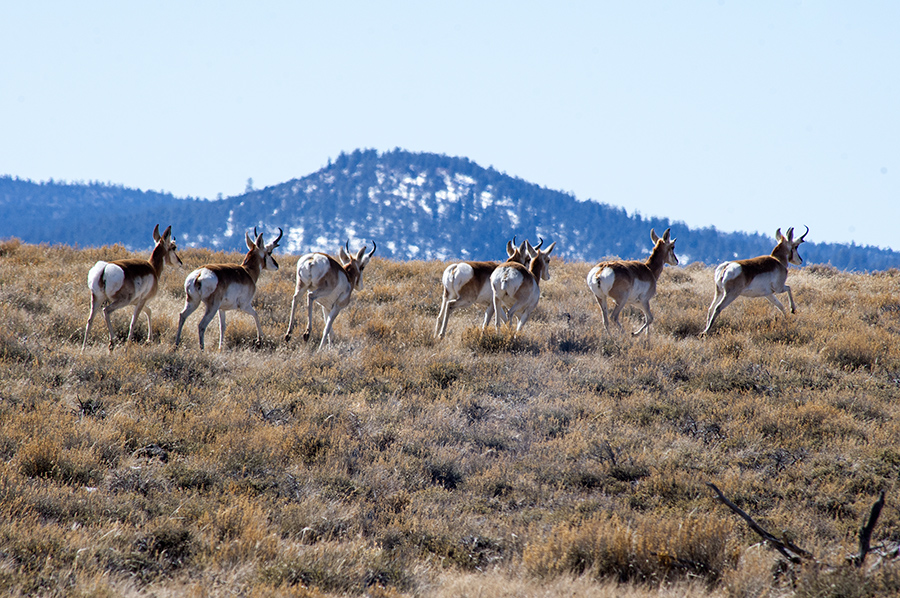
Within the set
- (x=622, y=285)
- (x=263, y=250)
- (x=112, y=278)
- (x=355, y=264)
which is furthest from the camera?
(x=355, y=264)

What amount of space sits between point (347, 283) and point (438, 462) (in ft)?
22.0

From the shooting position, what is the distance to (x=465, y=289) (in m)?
13.5

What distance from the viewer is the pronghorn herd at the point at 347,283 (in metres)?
11.0

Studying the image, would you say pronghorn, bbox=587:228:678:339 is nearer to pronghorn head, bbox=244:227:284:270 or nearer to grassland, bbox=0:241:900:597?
grassland, bbox=0:241:900:597

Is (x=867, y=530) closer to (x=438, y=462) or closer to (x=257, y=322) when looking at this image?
(x=438, y=462)

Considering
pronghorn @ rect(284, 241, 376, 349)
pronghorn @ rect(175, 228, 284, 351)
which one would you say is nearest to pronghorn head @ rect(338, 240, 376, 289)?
pronghorn @ rect(284, 241, 376, 349)

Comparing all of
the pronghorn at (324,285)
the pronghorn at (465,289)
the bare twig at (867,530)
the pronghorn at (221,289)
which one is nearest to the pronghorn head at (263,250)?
the pronghorn at (221,289)

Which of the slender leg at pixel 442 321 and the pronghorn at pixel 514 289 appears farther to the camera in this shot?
the slender leg at pixel 442 321

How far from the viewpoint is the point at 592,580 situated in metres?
4.81

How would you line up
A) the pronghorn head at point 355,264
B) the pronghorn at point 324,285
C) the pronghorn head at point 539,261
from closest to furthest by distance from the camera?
the pronghorn at point 324,285 → the pronghorn head at point 355,264 → the pronghorn head at point 539,261

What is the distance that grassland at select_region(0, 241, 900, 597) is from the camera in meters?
4.84

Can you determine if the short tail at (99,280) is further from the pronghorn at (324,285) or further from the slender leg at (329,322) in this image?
the slender leg at (329,322)

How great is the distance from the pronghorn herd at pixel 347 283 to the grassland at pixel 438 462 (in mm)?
772

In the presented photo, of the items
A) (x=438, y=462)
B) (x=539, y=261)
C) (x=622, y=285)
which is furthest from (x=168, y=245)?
(x=622, y=285)
